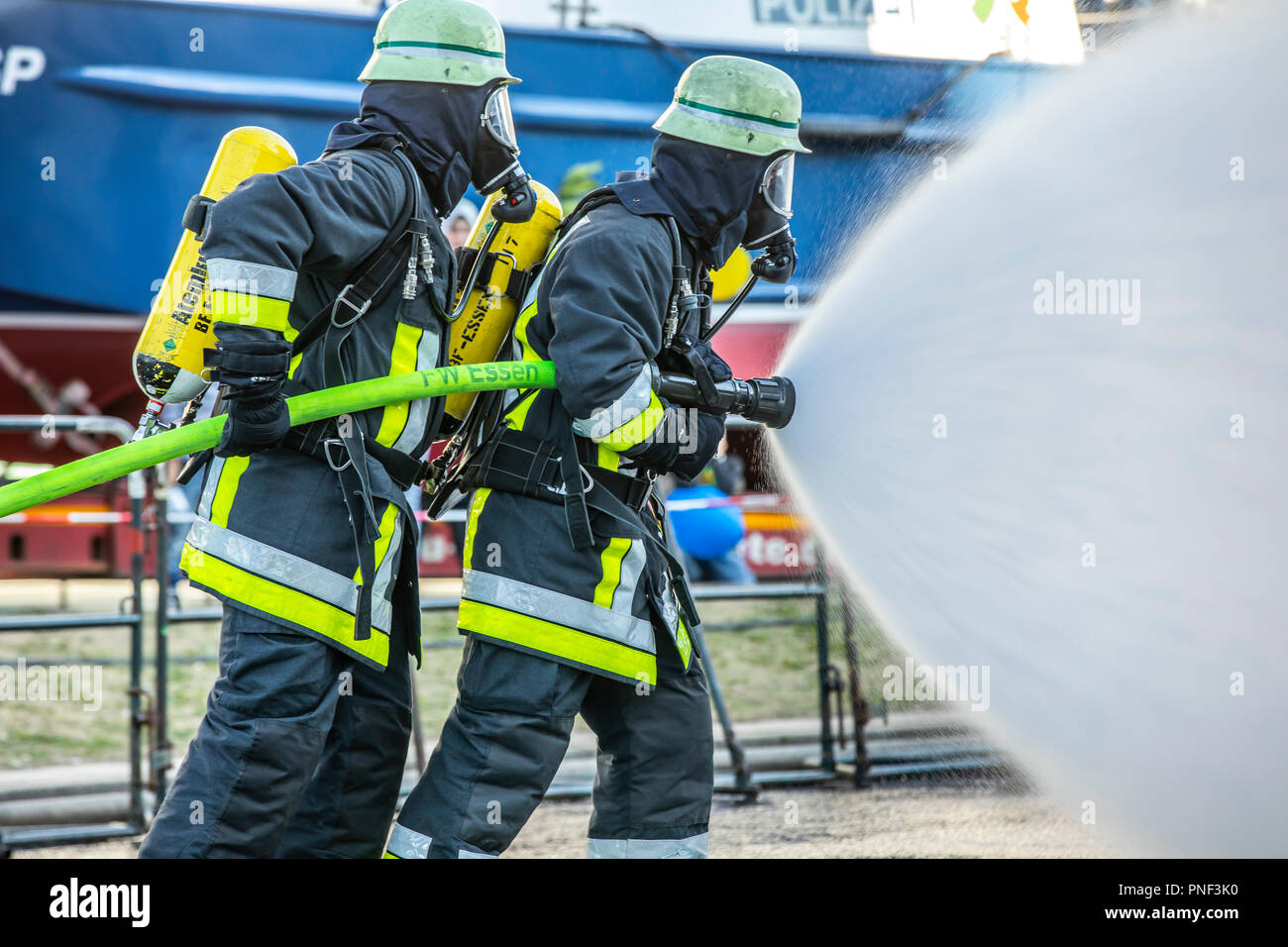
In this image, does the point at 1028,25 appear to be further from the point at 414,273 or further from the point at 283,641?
the point at 283,641

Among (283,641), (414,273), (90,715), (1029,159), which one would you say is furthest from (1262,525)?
(90,715)

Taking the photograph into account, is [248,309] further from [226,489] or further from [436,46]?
[436,46]

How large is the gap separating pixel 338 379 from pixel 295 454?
0.55ft

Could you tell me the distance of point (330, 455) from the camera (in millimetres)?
2342

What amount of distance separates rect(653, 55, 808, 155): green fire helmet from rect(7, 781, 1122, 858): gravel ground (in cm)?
224

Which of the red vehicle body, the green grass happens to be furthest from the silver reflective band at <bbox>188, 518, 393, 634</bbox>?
the red vehicle body

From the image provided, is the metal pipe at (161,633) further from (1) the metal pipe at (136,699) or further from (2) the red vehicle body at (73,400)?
(2) the red vehicle body at (73,400)

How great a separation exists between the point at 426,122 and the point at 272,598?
0.99 meters

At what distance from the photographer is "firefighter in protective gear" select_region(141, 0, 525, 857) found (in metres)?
2.16

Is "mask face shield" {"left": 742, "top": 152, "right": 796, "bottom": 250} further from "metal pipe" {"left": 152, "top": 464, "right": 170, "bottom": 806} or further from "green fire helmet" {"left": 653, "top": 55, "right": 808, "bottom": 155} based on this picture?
"metal pipe" {"left": 152, "top": 464, "right": 170, "bottom": 806}

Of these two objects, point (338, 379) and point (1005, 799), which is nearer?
point (338, 379)

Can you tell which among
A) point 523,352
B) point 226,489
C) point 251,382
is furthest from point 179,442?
point 523,352

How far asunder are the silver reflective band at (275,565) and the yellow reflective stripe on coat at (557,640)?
0.24m

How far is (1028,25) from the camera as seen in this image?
5031 millimetres
